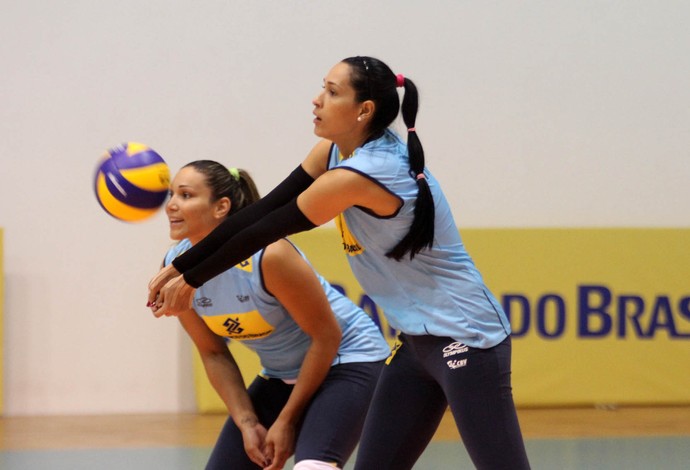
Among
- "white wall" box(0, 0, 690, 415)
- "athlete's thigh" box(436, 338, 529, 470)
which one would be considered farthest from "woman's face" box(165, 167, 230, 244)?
"white wall" box(0, 0, 690, 415)

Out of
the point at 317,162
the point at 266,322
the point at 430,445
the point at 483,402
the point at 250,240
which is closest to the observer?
the point at 250,240

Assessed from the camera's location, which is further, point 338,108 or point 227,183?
point 227,183

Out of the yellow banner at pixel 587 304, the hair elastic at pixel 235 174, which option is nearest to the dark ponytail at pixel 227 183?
the hair elastic at pixel 235 174

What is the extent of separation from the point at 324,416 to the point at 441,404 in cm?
36

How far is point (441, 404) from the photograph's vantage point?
2725 millimetres

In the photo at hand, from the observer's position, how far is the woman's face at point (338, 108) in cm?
253

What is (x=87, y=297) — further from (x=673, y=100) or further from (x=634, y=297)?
(x=673, y=100)

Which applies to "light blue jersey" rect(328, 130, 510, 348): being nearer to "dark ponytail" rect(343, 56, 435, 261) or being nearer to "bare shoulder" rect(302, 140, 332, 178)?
"dark ponytail" rect(343, 56, 435, 261)

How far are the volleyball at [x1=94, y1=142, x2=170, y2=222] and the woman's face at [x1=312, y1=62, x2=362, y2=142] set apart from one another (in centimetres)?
77

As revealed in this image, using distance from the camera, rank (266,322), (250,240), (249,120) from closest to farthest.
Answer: (250,240) → (266,322) → (249,120)

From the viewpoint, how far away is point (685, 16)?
6754 millimetres

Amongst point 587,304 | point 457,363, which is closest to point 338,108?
point 457,363

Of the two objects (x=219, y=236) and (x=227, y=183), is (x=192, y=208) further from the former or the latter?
(x=219, y=236)

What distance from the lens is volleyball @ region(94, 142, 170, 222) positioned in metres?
3.06
